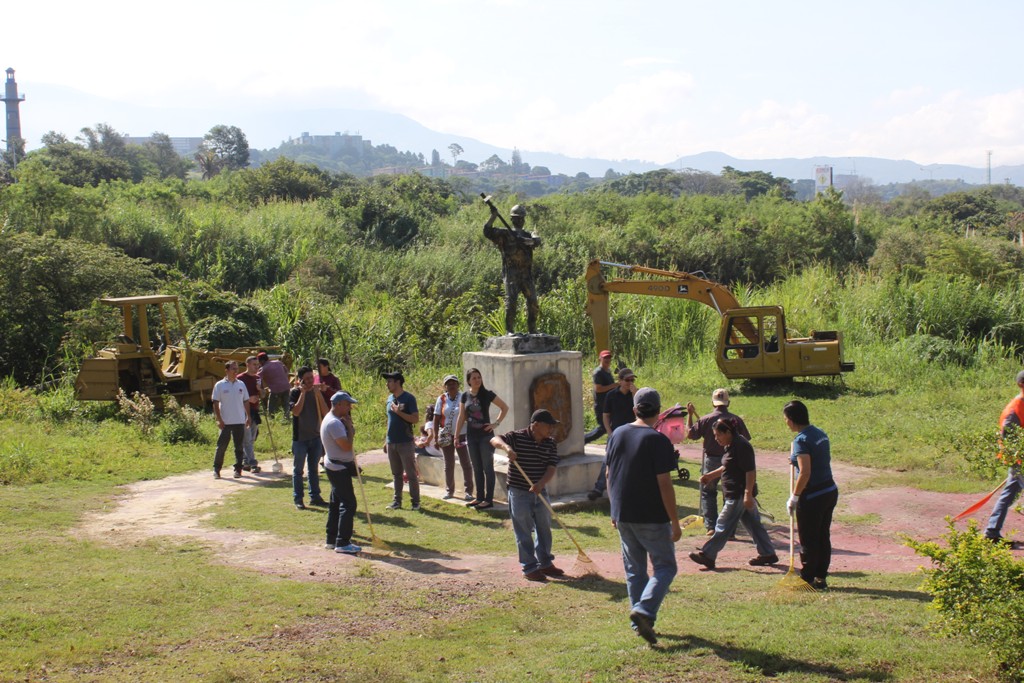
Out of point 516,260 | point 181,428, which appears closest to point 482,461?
point 516,260

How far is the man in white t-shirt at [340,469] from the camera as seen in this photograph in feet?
32.5

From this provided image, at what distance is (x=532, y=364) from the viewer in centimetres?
1255

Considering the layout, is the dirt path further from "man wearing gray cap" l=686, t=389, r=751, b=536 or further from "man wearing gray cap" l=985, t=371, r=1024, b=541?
"man wearing gray cap" l=985, t=371, r=1024, b=541

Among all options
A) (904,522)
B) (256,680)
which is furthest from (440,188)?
(256,680)

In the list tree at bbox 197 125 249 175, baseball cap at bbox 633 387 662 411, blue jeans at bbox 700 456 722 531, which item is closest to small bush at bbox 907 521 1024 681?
baseball cap at bbox 633 387 662 411

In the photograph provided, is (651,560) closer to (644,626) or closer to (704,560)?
(644,626)

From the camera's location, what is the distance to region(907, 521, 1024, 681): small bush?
5.71 metres

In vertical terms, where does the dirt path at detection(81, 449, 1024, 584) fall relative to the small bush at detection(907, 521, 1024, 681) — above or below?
below

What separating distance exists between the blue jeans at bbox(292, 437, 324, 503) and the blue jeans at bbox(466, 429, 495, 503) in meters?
1.78

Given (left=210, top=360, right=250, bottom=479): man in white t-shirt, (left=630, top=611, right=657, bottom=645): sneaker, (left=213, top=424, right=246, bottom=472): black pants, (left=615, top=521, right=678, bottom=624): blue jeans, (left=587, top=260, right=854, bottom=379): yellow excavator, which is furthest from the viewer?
(left=587, top=260, right=854, bottom=379): yellow excavator

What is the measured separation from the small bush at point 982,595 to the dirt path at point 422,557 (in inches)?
57.6

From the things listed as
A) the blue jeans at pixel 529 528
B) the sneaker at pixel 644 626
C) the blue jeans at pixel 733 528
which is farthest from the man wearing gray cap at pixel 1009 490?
the sneaker at pixel 644 626

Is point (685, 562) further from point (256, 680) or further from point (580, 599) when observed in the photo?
point (256, 680)

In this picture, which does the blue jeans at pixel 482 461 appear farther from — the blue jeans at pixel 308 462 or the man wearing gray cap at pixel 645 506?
the man wearing gray cap at pixel 645 506
